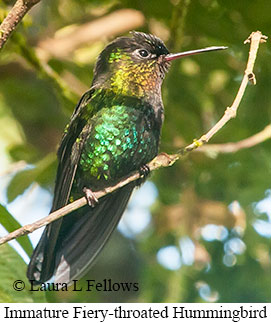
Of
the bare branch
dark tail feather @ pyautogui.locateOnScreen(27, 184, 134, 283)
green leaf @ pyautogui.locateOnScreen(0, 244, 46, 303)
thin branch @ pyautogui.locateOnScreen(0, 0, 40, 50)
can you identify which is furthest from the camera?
dark tail feather @ pyautogui.locateOnScreen(27, 184, 134, 283)

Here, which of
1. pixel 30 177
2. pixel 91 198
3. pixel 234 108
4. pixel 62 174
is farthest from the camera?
pixel 30 177

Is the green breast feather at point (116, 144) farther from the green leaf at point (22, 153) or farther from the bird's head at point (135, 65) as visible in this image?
the green leaf at point (22, 153)

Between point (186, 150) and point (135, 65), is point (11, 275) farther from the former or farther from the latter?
point (135, 65)

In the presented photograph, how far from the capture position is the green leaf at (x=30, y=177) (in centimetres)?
397

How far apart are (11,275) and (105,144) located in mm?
1079

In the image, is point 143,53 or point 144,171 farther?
point 143,53

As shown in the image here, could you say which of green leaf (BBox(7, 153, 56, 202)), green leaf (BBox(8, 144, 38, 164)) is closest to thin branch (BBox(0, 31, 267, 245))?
green leaf (BBox(7, 153, 56, 202))

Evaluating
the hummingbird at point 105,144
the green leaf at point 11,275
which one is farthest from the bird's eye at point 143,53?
the green leaf at point 11,275

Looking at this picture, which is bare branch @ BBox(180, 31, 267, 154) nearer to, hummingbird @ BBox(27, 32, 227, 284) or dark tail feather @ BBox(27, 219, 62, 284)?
hummingbird @ BBox(27, 32, 227, 284)

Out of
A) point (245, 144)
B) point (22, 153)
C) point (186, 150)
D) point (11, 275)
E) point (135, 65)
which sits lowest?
point (11, 275)

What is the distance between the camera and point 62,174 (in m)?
3.36

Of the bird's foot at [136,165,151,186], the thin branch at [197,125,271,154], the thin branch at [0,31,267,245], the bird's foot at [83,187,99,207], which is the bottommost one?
the thin branch at [0,31,267,245]

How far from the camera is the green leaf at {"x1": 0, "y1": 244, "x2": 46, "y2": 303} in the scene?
108 inches

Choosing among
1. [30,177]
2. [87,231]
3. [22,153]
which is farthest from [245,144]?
[22,153]
